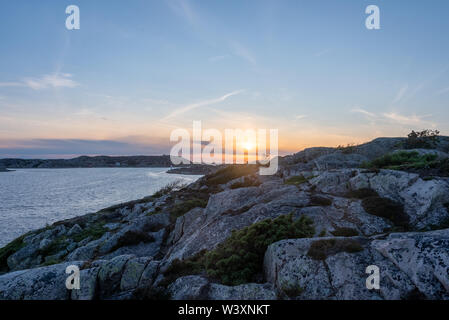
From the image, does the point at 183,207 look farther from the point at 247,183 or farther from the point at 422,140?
the point at 422,140

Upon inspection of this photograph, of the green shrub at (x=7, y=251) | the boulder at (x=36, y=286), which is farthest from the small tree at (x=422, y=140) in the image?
the green shrub at (x=7, y=251)

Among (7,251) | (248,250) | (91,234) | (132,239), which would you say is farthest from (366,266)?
(7,251)

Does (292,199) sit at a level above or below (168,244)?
above

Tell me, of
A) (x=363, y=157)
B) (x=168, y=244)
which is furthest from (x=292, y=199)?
(x=363, y=157)

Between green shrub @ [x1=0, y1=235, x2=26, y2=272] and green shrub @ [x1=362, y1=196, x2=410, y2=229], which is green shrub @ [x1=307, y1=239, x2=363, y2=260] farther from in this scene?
green shrub @ [x1=0, y1=235, x2=26, y2=272]

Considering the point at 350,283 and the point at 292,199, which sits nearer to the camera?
the point at 350,283

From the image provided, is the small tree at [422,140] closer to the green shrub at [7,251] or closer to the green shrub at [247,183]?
the green shrub at [247,183]

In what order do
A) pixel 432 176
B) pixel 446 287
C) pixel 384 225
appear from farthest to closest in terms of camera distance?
pixel 432 176 → pixel 384 225 → pixel 446 287

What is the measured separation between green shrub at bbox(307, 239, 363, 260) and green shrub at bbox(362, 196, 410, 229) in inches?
178

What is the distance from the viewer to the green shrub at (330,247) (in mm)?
7465

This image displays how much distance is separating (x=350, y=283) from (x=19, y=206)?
235 ft

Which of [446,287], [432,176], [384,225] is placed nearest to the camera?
[446,287]

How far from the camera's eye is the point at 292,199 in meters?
13.7
